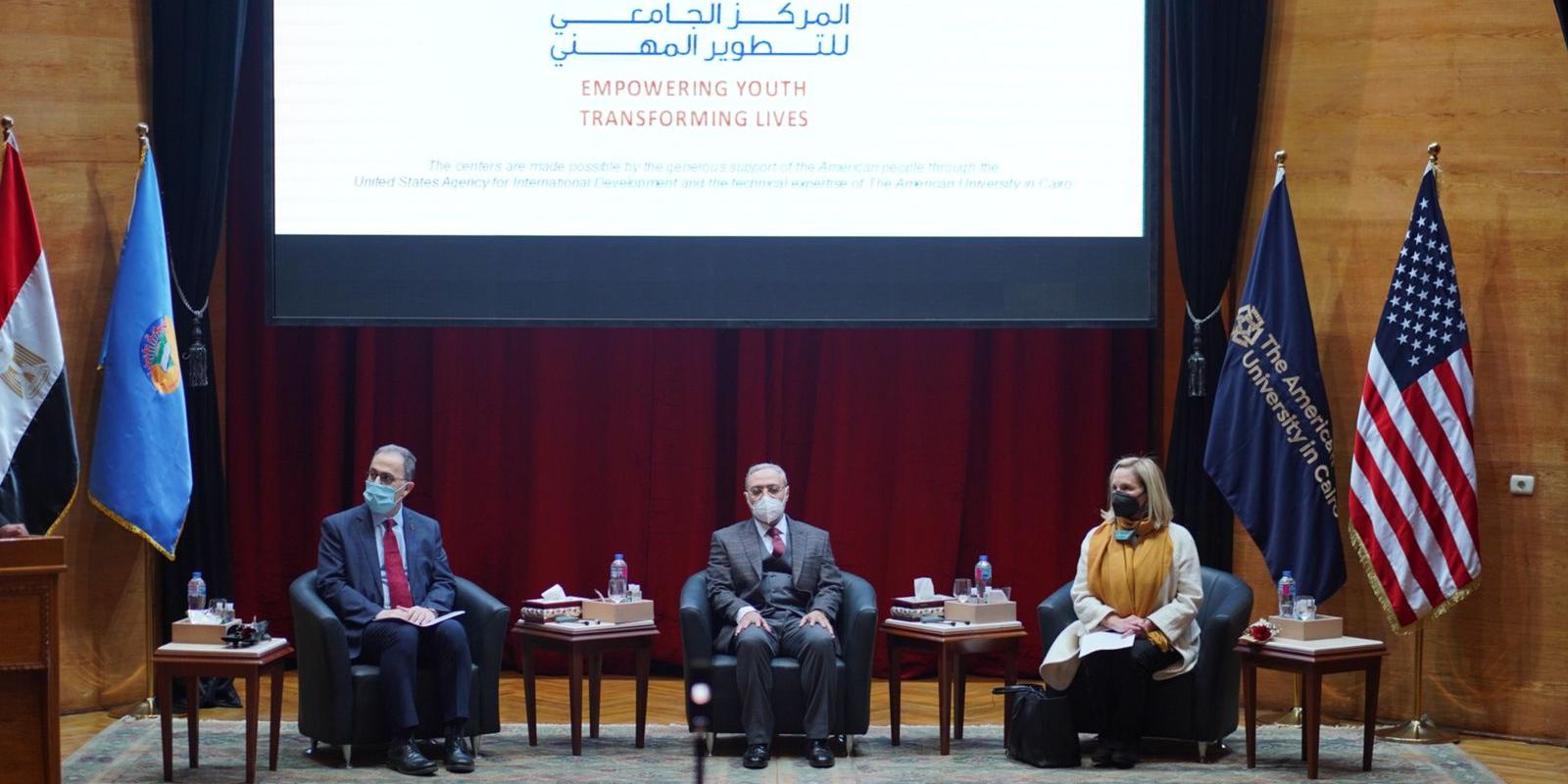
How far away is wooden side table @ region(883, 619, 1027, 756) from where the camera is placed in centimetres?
594

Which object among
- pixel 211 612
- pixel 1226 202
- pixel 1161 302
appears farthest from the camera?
pixel 1161 302

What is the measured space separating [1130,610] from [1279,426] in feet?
3.74

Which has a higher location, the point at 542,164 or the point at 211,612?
the point at 542,164

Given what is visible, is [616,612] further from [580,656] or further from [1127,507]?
[1127,507]

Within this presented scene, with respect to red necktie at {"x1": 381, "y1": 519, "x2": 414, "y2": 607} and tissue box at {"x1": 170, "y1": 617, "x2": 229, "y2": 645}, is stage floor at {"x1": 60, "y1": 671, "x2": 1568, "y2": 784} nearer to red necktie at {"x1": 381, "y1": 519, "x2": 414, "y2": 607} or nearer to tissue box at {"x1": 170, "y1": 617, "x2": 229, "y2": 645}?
tissue box at {"x1": 170, "y1": 617, "x2": 229, "y2": 645}

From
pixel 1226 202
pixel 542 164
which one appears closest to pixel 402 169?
pixel 542 164

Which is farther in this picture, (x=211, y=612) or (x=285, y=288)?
(x=285, y=288)

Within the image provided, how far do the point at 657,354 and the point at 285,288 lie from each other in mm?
1761

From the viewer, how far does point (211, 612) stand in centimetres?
567

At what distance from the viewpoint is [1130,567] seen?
5.89 m

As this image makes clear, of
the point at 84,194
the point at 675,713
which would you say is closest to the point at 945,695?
the point at 675,713

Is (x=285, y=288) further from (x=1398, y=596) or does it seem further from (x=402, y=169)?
(x=1398, y=596)

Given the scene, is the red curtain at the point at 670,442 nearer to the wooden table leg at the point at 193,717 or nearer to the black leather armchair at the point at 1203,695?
the black leather armchair at the point at 1203,695

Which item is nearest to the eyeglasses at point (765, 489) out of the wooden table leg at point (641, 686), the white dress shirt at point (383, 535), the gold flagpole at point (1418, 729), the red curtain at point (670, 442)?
the wooden table leg at point (641, 686)
